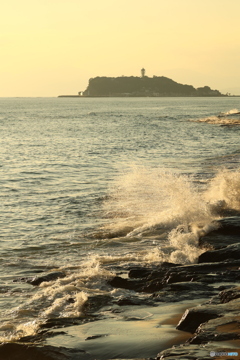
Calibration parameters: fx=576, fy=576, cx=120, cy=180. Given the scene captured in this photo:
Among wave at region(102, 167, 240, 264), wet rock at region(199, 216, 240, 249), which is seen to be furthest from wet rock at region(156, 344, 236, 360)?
wet rock at region(199, 216, 240, 249)

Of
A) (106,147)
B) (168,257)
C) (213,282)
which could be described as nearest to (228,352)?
(213,282)

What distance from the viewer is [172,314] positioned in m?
8.91

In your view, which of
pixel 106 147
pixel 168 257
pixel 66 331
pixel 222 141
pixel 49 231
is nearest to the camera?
pixel 66 331

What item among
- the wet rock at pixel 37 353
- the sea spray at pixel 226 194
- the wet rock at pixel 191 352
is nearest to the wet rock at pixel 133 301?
the wet rock at pixel 37 353

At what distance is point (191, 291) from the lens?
10.0 metres

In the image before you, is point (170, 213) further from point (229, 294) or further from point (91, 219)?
point (229, 294)

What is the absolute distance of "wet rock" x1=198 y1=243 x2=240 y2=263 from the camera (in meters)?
12.0

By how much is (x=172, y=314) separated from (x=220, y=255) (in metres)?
3.43

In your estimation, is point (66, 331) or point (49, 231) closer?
point (66, 331)

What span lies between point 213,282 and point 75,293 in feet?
8.30

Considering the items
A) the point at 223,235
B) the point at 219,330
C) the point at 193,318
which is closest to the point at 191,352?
the point at 219,330

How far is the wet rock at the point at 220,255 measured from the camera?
39.3ft

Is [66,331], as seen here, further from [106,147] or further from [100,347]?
[106,147]

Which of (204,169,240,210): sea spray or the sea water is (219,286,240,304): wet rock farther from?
(204,169,240,210): sea spray
